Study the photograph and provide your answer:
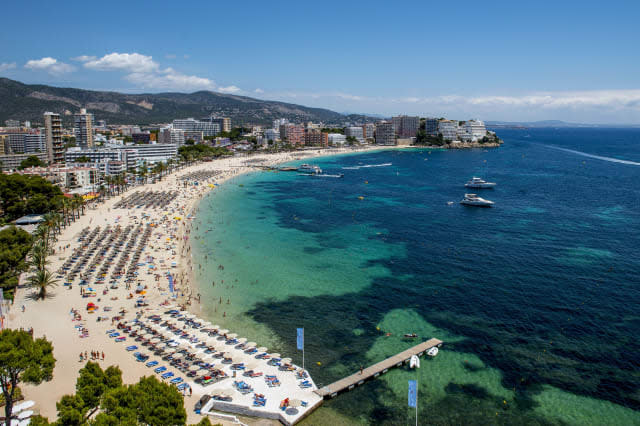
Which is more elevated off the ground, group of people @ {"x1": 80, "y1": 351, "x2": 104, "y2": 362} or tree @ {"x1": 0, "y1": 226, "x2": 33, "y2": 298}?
tree @ {"x1": 0, "y1": 226, "x2": 33, "y2": 298}

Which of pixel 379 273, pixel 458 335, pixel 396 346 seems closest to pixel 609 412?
pixel 458 335

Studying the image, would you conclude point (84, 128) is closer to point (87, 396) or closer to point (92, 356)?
point (92, 356)

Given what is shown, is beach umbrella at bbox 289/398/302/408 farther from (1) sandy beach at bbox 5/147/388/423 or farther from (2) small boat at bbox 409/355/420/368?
(2) small boat at bbox 409/355/420/368

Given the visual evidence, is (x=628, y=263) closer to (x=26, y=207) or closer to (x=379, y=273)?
(x=379, y=273)

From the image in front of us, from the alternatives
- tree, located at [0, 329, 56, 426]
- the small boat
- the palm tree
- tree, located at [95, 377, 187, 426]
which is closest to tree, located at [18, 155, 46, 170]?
the palm tree

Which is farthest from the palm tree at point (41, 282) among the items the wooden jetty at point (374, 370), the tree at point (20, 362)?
the wooden jetty at point (374, 370)

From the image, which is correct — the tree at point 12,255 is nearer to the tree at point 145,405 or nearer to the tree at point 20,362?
the tree at point 20,362

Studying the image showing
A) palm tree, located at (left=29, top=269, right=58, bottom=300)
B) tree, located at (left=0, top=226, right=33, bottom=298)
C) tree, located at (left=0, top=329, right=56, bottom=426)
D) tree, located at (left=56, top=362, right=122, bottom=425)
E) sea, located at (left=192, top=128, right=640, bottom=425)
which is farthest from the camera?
tree, located at (left=0, top=226, right=33, bottom=298)
